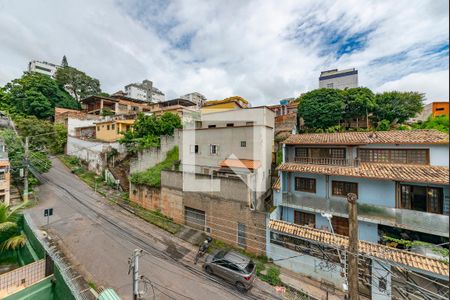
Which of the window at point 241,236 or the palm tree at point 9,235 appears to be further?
the window at point 241,236

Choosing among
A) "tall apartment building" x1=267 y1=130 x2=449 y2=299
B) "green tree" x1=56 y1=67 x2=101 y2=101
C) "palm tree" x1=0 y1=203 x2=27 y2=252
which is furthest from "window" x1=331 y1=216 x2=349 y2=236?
"green tree" x1=56 y1=67 x2=101 y2=101

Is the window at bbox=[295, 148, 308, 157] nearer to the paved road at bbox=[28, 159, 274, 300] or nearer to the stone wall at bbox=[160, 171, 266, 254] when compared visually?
the stone wall at bbox=[160, 171, 266, 254]

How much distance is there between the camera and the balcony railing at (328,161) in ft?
39.9

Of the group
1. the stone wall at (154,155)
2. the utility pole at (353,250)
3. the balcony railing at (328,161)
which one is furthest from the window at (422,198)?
the stone wall at (154,155)

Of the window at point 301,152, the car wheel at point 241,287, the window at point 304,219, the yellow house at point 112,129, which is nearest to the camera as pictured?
the car wheel at point 241,287

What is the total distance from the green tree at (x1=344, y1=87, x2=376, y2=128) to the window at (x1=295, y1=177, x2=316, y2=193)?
1298 cm

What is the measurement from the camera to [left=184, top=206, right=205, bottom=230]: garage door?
13148 millimetres

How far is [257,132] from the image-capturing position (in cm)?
1445

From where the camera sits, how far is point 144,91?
185 ft

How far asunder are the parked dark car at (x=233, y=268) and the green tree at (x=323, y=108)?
1705 centimetres

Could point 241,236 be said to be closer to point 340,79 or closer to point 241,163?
point 241,163

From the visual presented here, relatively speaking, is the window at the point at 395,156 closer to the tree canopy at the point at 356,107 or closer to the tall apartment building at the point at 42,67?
the tree canopy at the point at 356,107

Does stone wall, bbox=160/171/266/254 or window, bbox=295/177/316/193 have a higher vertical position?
window, bbox=295/177/316/193

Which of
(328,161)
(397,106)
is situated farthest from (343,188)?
(397,106)
